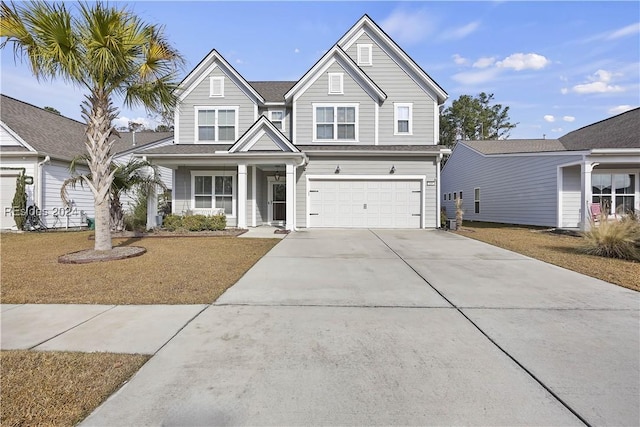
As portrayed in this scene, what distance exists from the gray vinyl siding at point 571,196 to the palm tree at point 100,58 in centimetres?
1768

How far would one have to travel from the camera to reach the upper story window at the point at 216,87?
55.7 ft

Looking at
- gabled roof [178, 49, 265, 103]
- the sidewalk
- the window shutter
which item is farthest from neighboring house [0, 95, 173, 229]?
the sidewalk

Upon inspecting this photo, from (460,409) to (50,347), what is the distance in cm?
393

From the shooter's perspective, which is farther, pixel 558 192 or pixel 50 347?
pixel 558 192

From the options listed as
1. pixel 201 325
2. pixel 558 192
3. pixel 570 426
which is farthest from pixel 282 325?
pixel 558 192

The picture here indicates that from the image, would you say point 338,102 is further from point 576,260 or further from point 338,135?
point 576,260

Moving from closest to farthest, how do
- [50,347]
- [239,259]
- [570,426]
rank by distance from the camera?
[570,426] → [50,347] → [239,259]

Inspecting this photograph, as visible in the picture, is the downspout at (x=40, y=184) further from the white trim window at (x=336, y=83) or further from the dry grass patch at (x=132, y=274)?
the white trim window at (x=336, y=83)

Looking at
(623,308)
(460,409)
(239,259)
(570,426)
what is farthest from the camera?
(239,259)

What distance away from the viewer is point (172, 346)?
362cm

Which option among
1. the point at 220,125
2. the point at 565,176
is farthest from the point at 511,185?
the point at 220,125

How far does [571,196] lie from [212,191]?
1746 centimetres

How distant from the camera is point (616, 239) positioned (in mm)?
8898

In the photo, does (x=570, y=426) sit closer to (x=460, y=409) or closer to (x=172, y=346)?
(x=460, y=409)
